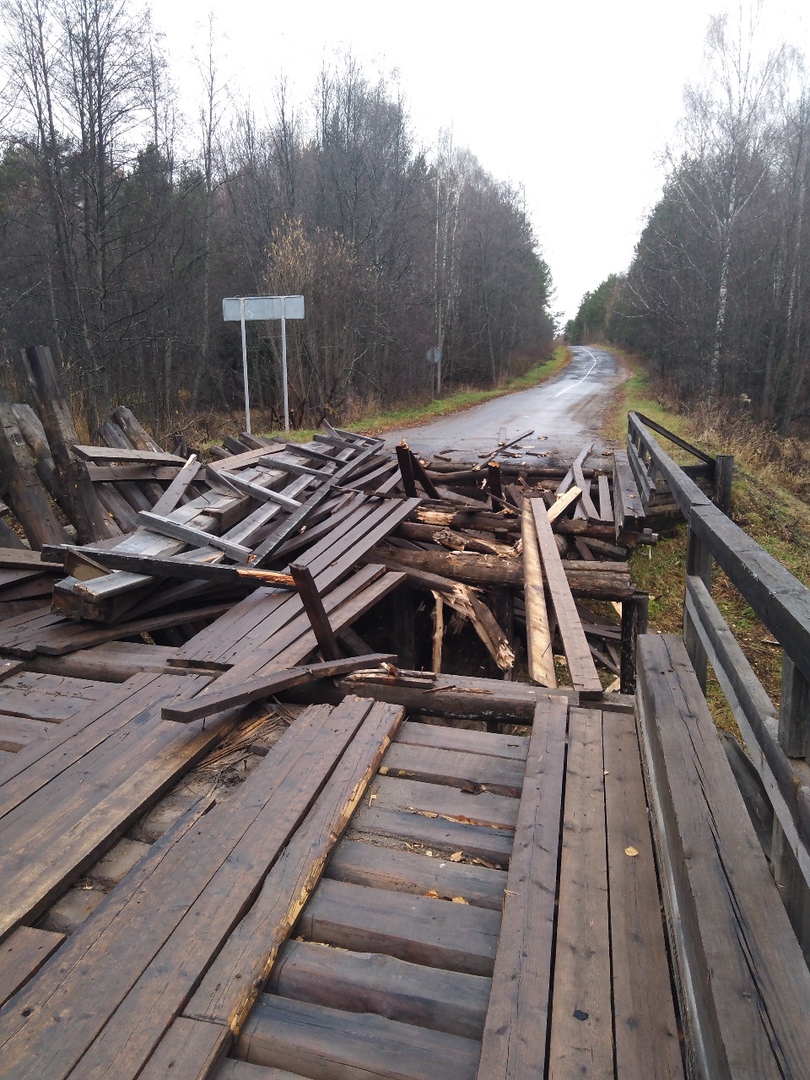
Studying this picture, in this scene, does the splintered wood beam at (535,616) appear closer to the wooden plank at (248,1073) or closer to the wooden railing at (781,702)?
the wooden railing at (781,702)

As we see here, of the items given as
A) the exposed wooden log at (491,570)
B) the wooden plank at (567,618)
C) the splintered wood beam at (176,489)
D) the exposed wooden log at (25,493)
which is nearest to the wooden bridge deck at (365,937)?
the wooden plank at (567,618)

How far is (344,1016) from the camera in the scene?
6.40 feet

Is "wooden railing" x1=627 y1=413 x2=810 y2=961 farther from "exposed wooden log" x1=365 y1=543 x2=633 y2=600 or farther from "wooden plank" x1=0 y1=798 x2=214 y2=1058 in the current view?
"exposed wooden log" x1=365 y1=543 x2=633 y2=600

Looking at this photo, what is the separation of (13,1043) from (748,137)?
27142 millimetres

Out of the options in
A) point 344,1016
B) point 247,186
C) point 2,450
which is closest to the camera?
point 344,1016

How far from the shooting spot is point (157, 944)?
212cm

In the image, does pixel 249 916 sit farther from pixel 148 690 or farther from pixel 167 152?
pixel 167 152

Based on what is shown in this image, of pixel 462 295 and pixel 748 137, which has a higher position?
pixel 748 137

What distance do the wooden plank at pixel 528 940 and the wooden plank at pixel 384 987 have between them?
99 mm

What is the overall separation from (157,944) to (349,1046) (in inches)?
26.1

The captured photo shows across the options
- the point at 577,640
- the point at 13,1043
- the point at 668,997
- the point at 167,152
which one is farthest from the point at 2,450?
the point at 167,152

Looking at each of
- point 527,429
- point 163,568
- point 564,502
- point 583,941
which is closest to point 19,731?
point 163,568

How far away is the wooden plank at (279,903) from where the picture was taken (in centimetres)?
194

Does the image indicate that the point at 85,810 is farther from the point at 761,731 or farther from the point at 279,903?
the point at 761,731
